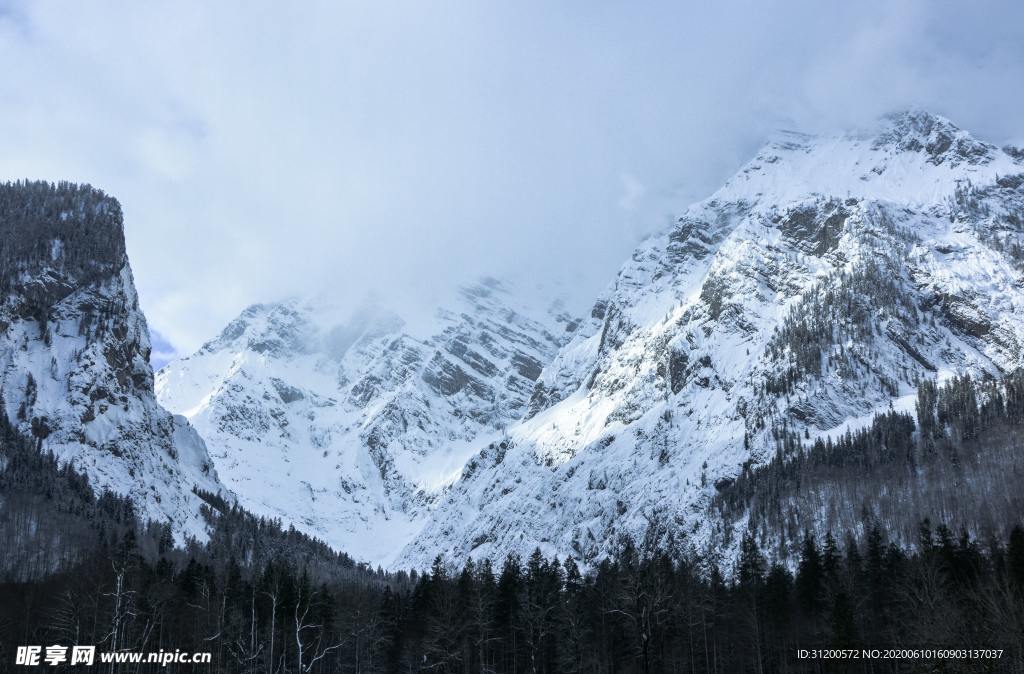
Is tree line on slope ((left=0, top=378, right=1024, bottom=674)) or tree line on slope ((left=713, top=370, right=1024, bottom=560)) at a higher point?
tree line on slope ((left=713, top=370, right=1024, bottom=560))

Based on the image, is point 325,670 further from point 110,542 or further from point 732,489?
point 732,489

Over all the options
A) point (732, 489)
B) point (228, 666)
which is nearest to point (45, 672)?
point (228, 666)

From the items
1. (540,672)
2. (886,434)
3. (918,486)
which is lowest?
(540,672)

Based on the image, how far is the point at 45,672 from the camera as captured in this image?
85.2 m

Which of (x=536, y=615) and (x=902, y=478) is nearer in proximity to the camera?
(x=536, y=615)

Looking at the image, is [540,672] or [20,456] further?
[20,456]

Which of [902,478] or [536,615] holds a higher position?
[902,478]

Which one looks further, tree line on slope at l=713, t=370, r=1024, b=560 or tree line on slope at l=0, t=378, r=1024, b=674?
tree line on slope at l=713, t=370, r=1024, b=560

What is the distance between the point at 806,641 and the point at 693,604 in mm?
11405

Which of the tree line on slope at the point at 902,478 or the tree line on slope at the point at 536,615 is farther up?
the tree line on slope at the point at 902,478

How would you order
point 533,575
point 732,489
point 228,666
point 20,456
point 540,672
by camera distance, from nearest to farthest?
1. point 228,666
2. point 540,672
3. point 533,575
4. point 20,456
5. point 732,489

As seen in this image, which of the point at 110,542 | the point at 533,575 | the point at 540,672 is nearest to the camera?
the point at 540,672

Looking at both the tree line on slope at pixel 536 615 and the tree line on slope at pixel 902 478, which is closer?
the tree line on slope at pixel 536 615

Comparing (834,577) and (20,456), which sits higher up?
(20,456)
